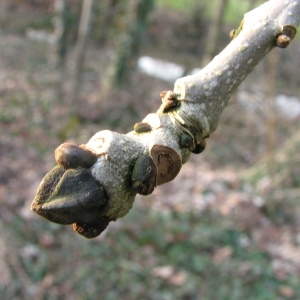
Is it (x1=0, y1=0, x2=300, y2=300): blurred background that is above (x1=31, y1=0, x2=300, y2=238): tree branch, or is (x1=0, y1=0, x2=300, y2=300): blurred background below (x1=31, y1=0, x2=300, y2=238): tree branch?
below

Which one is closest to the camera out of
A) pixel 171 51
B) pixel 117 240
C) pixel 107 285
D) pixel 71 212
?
pixel 71 212

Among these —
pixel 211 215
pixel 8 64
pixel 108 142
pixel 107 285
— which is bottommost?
pixel 107 285

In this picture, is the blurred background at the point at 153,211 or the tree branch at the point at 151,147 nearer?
the tree branch at the point at 151,147

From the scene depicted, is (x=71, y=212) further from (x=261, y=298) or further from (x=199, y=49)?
(x=199, y=49)

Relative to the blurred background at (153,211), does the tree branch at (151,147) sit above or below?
above

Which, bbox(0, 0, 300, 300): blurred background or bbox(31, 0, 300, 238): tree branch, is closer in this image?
bbox(31, 0, 300, 238): tree branch

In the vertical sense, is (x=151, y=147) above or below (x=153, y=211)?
above

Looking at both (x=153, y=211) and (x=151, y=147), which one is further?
(x=153, y=211)

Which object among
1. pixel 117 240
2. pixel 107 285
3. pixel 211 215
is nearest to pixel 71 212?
pixel 107 285
